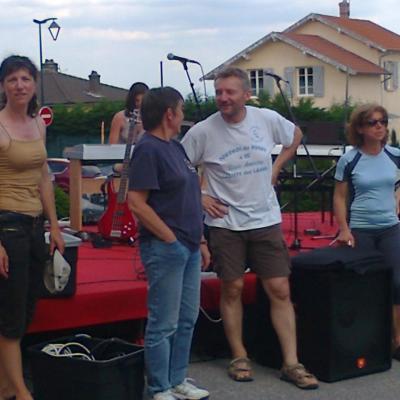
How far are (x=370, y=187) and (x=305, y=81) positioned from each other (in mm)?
37387

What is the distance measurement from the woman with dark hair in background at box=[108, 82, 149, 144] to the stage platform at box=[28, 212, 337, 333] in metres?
0.98

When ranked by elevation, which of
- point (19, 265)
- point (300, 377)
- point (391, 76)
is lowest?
point (300, 377)

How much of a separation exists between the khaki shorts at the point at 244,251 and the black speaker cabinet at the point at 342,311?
24cm

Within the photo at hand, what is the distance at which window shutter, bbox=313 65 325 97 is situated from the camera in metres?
41.0

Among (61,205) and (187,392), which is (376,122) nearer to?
(187,392)

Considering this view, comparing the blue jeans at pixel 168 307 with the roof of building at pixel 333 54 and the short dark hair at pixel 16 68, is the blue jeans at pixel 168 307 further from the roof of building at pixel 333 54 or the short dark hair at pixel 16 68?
the roof of building at pixel 333 54

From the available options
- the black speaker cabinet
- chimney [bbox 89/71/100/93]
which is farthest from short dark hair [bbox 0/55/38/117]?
chimney [bbox 89/71/100/93]

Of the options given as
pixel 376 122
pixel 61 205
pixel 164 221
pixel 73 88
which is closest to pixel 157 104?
pixel 164 221

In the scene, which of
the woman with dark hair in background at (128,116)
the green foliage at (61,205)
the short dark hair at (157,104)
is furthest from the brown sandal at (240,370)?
the green foliage at (61,205)

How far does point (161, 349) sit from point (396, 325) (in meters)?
1.81

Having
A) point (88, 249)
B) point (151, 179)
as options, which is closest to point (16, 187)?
point (151, 179)

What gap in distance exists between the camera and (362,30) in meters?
45.0

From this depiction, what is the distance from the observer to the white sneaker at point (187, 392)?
458 centimetres

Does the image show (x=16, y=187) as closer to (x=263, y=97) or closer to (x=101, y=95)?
(x=263, y=97)
